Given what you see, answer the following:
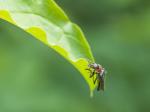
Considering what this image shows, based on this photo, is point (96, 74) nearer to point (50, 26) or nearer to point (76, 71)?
point (50, 26)

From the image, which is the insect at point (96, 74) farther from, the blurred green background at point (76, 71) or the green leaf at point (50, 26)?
the blurred green background at point (76, 71)

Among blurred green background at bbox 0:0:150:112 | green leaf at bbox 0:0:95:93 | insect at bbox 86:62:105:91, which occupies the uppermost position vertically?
blurred green background at bbox 0:0:150:112

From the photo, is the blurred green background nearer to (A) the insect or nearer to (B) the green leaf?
(A) the insect

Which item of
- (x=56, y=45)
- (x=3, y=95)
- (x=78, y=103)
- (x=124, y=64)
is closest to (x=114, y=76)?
(x=124, y=64)

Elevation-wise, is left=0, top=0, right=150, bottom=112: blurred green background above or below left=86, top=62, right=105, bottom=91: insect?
above

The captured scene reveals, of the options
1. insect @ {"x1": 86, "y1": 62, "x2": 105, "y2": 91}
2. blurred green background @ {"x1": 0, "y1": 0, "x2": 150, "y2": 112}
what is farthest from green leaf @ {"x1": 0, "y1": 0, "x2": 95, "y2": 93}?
blurred green background @ {"x1": 0, "y1": 0, "x2": 150, "y2": 112}

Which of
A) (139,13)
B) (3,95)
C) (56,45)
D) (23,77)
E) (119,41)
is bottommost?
(56,45)

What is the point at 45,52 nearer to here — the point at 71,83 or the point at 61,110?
the point at 71,83

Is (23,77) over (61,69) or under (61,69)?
under
